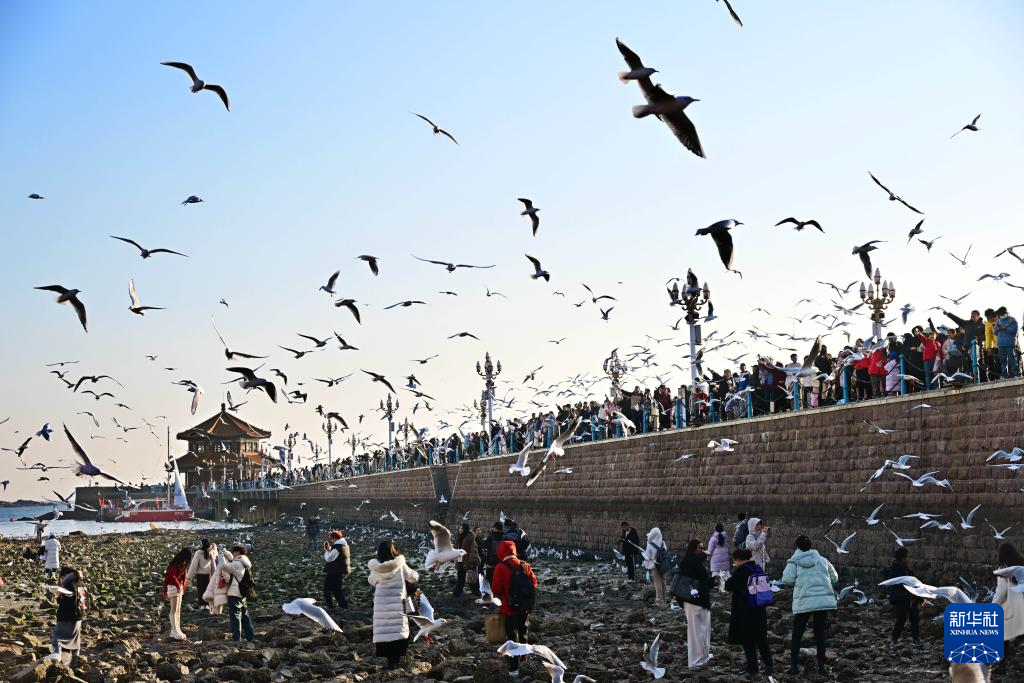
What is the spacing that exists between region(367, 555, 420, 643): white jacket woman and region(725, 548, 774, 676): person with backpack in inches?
128

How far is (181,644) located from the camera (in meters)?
16.6

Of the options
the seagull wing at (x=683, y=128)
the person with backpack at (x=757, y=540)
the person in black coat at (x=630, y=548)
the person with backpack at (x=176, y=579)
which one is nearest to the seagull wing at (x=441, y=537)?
the person with backpack at (x=176, y=579)

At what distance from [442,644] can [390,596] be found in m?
3.33

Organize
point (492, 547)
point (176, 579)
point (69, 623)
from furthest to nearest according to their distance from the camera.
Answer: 1. point (492, 547)
2. point (176, 579)
3. point (69, 623)

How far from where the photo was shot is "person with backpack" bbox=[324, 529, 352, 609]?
18.9 metres

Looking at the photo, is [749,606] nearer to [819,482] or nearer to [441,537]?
[441,537]

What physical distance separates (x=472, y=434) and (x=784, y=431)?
89.6 ft

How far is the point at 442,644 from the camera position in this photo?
1541 centimetres

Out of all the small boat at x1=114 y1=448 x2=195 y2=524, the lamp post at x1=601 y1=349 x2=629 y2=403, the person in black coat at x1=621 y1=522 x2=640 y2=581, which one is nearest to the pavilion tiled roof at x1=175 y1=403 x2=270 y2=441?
the small boat at x1=114 y1=448 x2=195 y2=524

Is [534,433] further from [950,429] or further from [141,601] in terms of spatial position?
[950,429]

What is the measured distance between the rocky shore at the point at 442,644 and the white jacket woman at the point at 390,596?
0.53 meters

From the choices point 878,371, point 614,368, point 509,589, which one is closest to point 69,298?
point 509,589

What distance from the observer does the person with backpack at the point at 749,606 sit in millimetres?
11953

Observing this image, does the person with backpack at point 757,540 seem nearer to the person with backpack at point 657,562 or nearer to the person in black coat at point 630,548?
the person with backpack at point 657,562
